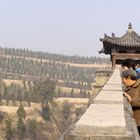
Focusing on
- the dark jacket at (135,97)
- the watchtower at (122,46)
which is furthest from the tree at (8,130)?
the dark jacket at (135,97)

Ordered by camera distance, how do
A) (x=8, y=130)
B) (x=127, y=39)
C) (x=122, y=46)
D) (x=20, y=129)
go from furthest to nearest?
1. (x=20, y=129)
2. (x=8, y=130)
3. (x=127, y=39)
4. (x=122, y=46)

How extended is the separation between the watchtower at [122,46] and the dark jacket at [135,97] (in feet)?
75.3

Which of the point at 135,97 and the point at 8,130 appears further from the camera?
the point at 8,130

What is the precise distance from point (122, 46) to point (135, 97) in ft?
81.6

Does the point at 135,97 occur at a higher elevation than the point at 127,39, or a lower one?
lower

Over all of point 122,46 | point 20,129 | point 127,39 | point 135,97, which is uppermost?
point 127,39

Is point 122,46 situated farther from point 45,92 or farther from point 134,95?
point 45,92

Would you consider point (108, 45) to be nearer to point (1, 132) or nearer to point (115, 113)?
point (115, 113)

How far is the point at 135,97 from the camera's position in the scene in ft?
28.9

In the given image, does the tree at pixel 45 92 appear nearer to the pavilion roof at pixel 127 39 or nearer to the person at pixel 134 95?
the pavilion roof at pixel 127 39

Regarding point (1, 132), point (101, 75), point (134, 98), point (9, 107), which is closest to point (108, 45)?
point (101, 75)

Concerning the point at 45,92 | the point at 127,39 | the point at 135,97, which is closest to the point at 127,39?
the point at 127,39

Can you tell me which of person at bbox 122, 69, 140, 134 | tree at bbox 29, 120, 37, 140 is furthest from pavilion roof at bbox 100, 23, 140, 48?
tree at bbox 29, 120, 37, 140

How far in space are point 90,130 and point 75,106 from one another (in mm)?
167933
